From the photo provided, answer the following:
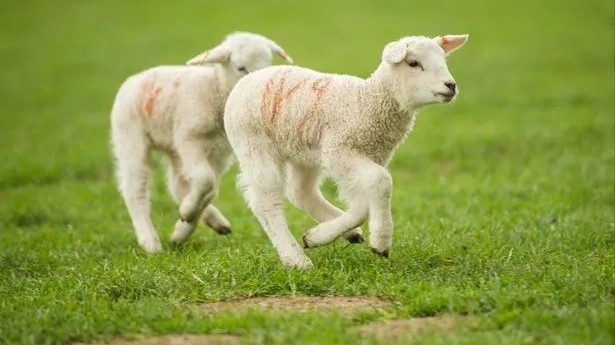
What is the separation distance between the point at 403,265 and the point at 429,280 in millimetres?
435

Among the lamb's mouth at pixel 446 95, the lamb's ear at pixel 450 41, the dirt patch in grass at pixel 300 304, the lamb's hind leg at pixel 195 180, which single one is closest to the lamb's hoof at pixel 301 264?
the dirt patch in grass at pixel 300 304

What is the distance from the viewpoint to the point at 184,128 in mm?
8961

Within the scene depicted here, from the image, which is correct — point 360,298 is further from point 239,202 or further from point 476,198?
point 239,202

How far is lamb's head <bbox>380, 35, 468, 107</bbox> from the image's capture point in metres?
7.05

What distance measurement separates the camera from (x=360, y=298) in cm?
657

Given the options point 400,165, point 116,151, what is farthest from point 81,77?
point 116,151

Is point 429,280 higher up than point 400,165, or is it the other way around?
point 429,280

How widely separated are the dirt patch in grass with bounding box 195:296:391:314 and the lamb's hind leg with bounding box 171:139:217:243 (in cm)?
219

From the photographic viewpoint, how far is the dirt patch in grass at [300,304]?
6320 mm

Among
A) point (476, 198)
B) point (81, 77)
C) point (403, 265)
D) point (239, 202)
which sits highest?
point (403, 265)

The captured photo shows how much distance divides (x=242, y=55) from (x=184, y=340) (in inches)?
141

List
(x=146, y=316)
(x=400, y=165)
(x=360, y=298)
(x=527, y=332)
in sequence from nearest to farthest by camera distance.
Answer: (x=527, y=332) < (x=146, y=316) < (x=360, y=298) < (x=400, y=165)

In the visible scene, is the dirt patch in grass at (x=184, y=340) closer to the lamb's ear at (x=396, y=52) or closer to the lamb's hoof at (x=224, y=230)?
the lamb's ear at (x=396, y=52)

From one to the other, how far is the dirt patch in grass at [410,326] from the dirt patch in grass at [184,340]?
2.30 feet
